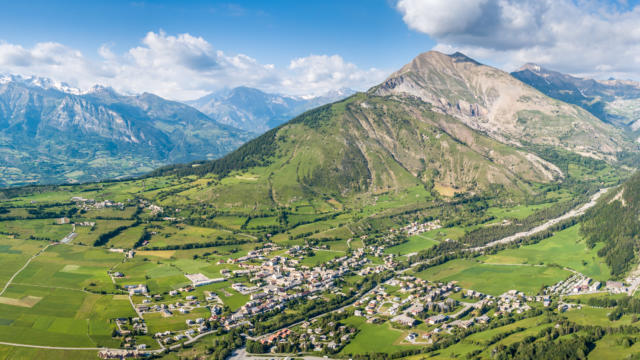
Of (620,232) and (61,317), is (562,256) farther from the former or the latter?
(61,317)

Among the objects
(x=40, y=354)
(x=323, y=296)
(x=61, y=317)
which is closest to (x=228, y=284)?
(x=323, y=296)

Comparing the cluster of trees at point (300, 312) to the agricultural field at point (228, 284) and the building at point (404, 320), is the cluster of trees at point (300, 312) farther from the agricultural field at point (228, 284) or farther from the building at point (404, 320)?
the building at point (404, 320)

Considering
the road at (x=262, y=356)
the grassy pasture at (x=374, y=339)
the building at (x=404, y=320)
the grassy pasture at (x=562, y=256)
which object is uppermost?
the grassy pasture at (x=562, y=256)

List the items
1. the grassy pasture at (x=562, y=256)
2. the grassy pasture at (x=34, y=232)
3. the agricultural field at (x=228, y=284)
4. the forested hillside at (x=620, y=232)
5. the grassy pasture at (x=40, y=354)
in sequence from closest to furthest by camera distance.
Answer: the grassy pasture at (x=40, y=354), the agricultural field at (x=228, y=284), the forested hillside at (x=620, y=232), the grassy pasture at (x=562, y=256), the grassy pasture at (x=34, y=232)

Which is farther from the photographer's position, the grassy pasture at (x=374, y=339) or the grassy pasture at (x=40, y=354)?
the grassy pasture at (x=374, y=339)

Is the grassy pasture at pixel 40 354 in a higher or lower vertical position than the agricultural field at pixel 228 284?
lower

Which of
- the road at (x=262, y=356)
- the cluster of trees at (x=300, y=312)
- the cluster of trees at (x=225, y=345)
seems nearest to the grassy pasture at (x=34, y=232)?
the cluster of trees at (x=225, y=345)

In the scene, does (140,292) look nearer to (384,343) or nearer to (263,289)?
(263,289)

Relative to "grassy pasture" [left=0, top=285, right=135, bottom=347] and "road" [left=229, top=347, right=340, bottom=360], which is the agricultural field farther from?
"road" [left=229, top=347, right=340, bottom=360]

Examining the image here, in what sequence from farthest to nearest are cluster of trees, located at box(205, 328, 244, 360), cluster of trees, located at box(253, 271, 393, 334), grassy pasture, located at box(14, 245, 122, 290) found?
grassy pasture, located at box(14, 245, 122, 290) < cluster of trees, located at box(253, 271, 393, 334) < cluster of trees, located at box(205, 328, 244, 360)

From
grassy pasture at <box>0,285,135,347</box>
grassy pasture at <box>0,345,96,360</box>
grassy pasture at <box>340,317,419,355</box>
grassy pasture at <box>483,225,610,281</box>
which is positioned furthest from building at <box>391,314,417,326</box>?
grassy pasture at <box>0,345,96,360</box>

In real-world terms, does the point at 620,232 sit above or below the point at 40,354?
above

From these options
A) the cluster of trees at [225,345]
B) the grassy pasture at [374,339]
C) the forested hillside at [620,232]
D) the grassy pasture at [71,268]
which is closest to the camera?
the cluster of trees at [225,345]

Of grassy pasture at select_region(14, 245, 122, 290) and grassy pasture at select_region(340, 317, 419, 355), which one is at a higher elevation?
grassy pasture at select_region(14, 245, 122, 290)
